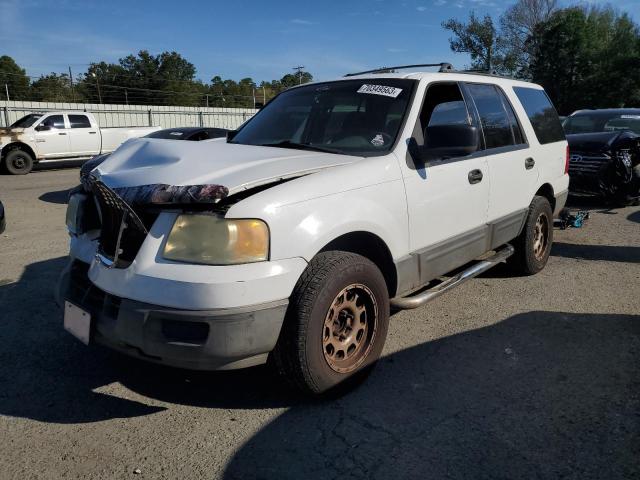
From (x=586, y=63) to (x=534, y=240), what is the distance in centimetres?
4400

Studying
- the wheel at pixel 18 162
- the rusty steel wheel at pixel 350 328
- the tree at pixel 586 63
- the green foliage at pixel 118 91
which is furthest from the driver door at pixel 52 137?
the tree at pixel 586 63

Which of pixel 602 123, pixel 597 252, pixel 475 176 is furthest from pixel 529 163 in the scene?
pixel 602 123

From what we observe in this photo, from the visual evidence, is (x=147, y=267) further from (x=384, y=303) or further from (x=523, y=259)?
(x=523, y=259)

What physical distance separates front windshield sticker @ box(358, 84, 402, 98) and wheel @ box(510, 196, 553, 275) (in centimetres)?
199

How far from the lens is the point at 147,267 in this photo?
244 cm

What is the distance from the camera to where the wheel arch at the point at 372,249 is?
9.52 ft

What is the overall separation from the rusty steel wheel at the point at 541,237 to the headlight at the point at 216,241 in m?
3.46

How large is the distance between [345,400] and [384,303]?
23.2 inches

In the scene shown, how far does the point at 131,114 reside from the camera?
2575cm

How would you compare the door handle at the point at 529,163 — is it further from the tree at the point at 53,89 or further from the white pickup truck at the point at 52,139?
the tree at the point at 53,89

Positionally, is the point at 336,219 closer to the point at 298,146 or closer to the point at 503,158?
the point at 298,146

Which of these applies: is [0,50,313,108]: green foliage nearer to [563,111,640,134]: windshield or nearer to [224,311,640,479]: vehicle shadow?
[563,111,640,134]: windshield

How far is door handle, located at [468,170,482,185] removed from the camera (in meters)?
3.78

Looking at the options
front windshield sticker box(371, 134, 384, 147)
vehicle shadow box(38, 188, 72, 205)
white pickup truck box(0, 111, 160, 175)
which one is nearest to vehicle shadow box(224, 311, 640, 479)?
front windshield sticker box(371, 134, 384, 147)
